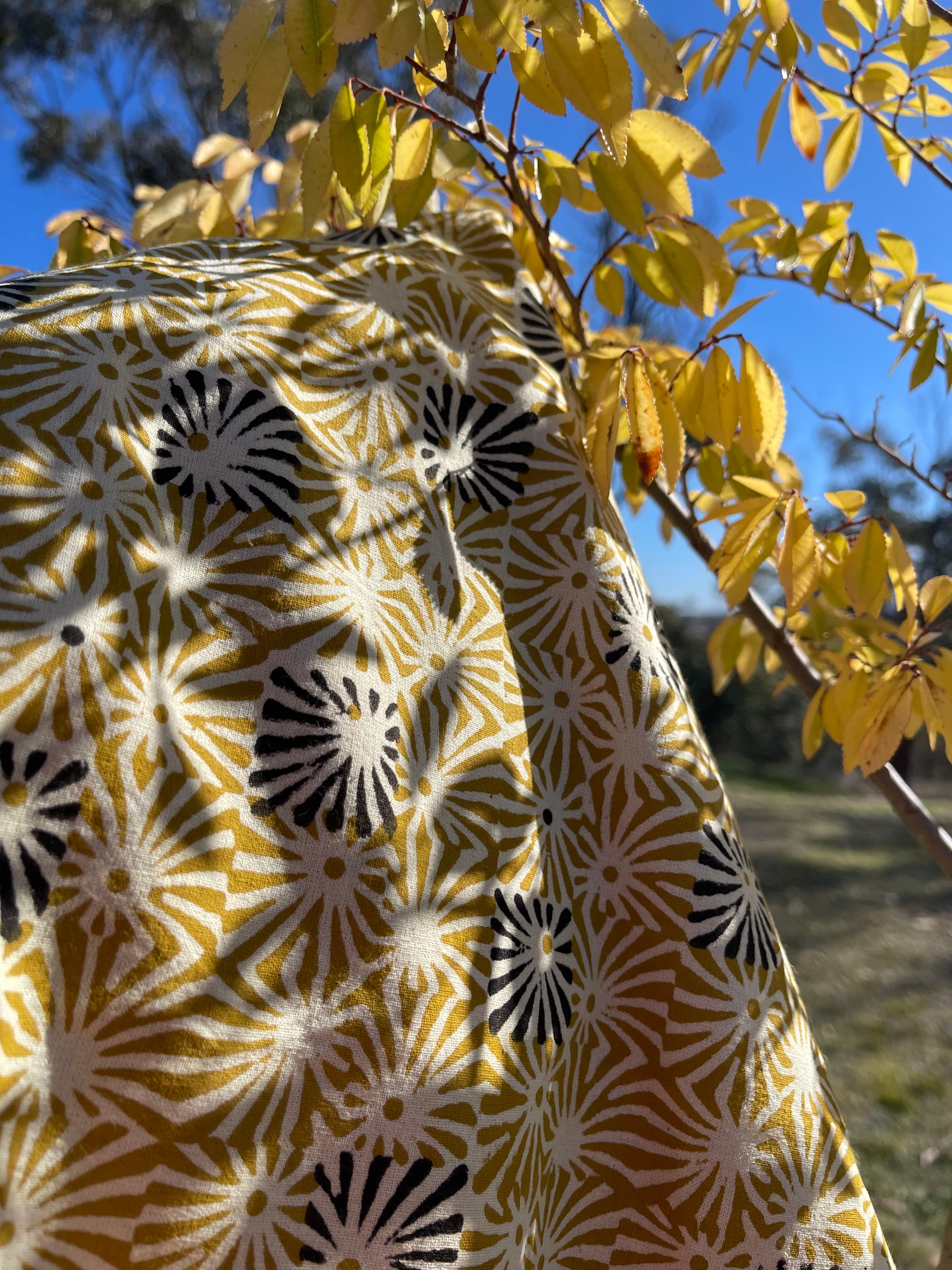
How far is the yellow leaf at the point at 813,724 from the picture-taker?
0.76m

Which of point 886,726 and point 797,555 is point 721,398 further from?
point 886,726

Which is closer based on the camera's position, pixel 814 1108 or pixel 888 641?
pixel 814 1108

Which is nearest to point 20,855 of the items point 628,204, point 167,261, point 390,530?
point 390,530

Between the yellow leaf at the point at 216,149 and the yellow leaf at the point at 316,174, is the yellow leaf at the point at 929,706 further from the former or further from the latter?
the yellow leaf at the point at 216,149

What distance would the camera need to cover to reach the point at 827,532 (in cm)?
73

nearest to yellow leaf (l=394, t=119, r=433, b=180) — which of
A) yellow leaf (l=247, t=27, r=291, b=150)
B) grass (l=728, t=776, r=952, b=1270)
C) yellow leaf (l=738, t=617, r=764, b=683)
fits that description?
yellow leaf (l=247, t=27, r=291, b=150)

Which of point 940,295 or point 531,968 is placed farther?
point 940,295

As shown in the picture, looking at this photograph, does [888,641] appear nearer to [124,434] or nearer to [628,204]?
[628,204]

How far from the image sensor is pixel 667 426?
0.56 meters

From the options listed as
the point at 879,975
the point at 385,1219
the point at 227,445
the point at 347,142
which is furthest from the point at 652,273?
the point at 879,975

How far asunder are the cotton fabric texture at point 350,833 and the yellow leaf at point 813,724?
0.97 feet

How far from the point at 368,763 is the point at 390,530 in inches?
5.2

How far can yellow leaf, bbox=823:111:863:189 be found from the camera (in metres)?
0.75

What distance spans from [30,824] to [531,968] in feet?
0.79
